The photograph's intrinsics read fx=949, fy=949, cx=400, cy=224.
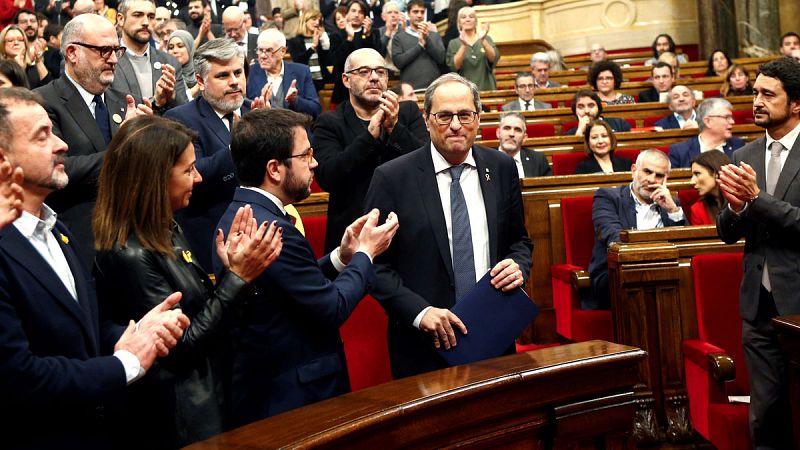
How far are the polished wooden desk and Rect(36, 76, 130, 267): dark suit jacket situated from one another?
3.91 ft

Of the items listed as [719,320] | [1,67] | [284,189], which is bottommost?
[719,320]

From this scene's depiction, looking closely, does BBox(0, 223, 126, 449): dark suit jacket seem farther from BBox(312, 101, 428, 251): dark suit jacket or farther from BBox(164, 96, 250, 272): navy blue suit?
BBox(312, 101, 428, 251): dark suit jacket

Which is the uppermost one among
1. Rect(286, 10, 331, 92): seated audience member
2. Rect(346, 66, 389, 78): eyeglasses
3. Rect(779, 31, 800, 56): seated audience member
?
Rect(286, 10, 331, 92): seated audience member

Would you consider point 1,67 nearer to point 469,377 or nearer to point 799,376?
point 469,377

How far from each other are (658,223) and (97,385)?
271 cm

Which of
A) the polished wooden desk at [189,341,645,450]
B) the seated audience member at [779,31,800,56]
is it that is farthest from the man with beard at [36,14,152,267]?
the seated audience member at [779,31,800,56]

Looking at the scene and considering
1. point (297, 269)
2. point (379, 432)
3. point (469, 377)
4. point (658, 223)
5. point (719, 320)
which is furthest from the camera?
point (658, 223)

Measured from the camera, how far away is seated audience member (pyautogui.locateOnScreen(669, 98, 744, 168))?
193 inches

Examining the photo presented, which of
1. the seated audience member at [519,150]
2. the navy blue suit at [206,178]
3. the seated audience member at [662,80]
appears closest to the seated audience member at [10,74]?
the navy blue suit at [206,178]

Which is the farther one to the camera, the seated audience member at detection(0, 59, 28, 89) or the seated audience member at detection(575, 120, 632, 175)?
the seated audience member at detection(575, 120, 632, 175)

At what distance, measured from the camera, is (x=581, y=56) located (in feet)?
36.3

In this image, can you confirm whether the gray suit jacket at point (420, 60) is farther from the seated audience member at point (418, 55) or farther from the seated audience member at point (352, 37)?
the seated audience member at point (352, 37)

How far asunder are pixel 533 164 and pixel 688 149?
0.85 metres

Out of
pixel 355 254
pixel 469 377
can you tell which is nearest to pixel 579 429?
pixel 469 377
